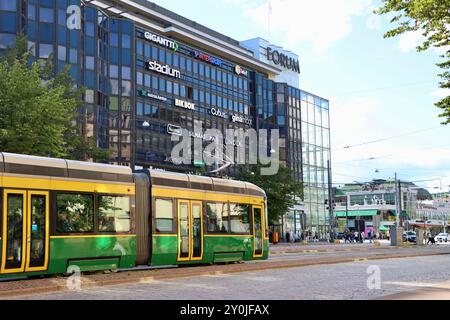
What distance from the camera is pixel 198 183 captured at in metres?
20.9

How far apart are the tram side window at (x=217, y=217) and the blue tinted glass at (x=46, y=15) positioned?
34.2m

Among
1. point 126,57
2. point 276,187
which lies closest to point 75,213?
point 276,187

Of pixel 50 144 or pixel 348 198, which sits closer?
pixel 50 144

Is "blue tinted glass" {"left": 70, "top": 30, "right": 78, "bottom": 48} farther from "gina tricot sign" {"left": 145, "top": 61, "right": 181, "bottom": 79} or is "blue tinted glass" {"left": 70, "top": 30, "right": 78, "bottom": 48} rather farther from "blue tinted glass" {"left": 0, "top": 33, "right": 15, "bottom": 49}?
"gina tricot sign" {"left": 145, "top": 61, "right": 181, "bottom": 79}

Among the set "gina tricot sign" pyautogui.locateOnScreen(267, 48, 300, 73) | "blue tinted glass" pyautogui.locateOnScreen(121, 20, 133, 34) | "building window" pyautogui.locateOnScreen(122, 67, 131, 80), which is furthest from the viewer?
"gina tricot sign" pyautogui.locateOnScreen(267, 48, 300, 73)

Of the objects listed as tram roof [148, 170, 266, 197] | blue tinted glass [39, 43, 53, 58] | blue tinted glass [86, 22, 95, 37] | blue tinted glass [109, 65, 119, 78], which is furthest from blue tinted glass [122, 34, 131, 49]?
tram roof [148, 170, 266, 197]

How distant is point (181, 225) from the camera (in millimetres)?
19859

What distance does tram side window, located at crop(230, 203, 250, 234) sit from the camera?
22297mm

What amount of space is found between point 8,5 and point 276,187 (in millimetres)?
28934

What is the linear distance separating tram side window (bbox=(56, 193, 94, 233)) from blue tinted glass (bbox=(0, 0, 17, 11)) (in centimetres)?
3636

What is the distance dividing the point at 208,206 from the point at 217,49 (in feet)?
186

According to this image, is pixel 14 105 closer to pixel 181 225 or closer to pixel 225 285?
pixel 181 225

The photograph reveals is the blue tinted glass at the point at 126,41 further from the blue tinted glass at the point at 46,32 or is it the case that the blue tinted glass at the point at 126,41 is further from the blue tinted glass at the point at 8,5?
the blue tinted glass at the point at 8,5
